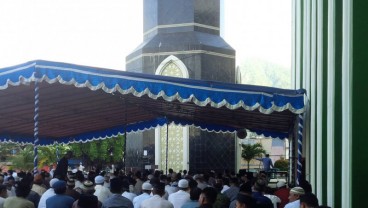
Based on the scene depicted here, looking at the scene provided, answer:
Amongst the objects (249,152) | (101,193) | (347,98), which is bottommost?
(249,152)

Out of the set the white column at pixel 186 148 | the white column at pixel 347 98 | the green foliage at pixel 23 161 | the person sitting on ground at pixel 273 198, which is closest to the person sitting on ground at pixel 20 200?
the person sitting on ground at pixel 273 198

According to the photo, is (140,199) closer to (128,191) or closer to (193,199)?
(193,199)

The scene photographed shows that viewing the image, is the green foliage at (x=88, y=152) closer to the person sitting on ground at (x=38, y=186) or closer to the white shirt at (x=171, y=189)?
the white shirt at (x=171, y=189)

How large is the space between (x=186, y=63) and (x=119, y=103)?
906 centimetres

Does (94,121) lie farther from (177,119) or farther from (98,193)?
(98,193)

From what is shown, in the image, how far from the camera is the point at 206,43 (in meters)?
23.4

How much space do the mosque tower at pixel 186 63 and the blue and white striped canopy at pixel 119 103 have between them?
4.40m

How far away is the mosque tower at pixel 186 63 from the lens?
911 inches

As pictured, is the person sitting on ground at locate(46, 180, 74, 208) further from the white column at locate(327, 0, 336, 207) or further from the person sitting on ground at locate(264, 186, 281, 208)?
the white column at locate(327, 0, 336, 207)

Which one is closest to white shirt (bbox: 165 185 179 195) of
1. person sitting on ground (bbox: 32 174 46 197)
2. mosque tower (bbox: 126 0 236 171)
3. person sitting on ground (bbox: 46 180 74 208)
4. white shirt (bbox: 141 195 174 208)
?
person sitting on ground (bbox: 32 174 46 197)

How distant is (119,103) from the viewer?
47.1ft

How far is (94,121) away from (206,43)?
7.54m

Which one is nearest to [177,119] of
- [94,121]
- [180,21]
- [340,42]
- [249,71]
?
[94,121]

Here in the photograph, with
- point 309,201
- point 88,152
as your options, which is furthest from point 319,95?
point 88,152
